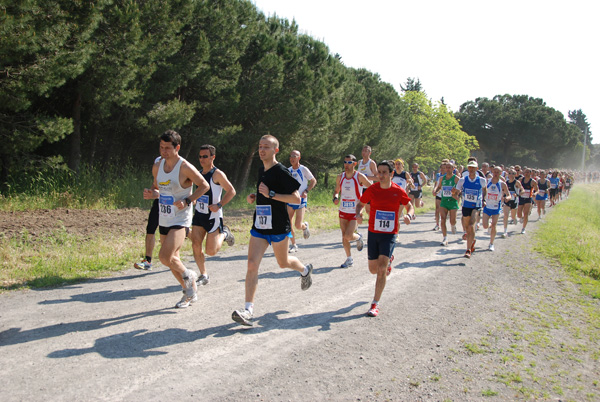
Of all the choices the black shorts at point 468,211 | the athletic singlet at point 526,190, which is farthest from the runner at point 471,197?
the athletic singlet at point 526,190

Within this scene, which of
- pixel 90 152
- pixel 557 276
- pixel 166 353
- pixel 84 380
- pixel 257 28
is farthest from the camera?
pixel 257 28

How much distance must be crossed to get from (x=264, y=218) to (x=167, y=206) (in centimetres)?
125

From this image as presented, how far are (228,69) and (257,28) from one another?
10.6 ft

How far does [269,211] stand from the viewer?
5422 millimetres

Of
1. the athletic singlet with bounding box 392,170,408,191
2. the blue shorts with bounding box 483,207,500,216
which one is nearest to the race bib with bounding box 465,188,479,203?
the blue shorts with bounding box 483,207,500,216

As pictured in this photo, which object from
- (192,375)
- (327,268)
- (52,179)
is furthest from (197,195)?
(52,179)

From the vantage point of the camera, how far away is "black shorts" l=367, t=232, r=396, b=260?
6113 millimetres

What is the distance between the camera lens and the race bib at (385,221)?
20.2 feet

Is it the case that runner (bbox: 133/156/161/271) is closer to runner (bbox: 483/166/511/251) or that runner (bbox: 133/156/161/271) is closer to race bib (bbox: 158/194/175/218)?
race bib (bbox: 158/194/175/218)

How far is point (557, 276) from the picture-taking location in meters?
8.80

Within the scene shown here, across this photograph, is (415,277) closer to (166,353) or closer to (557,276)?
(557,276)

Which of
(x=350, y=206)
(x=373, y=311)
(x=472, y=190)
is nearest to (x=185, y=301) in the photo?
(x=373, y=311)

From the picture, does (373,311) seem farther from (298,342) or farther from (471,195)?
(471,195)

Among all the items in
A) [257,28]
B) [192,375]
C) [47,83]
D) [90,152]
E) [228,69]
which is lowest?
[192,375]
